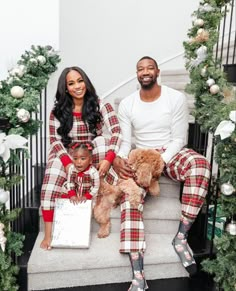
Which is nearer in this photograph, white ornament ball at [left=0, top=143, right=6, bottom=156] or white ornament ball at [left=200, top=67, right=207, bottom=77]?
white ornament ball at [left=0, top=143, right=6, bottom=156]

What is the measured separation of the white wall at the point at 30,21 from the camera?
8.59 ft

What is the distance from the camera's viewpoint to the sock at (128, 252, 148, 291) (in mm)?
1612

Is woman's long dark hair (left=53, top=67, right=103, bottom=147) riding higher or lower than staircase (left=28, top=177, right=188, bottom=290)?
higher

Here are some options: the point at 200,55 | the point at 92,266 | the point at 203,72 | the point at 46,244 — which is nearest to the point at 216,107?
the point at 203,72

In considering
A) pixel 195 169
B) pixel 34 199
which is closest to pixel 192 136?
pixel 195 169

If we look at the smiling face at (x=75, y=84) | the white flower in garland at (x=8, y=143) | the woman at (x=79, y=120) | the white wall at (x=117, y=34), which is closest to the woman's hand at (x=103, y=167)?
the woman at (x=79, y=120)

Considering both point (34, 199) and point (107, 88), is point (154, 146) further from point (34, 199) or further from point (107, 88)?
point (107, 88)

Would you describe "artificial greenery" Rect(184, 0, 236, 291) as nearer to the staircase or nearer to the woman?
the staircase

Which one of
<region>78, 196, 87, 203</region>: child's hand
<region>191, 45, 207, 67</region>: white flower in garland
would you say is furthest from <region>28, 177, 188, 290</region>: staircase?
<region>191, 45, 207, 67</region>: white flower in garland

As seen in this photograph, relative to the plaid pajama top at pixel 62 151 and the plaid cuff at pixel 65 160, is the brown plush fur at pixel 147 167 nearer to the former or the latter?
the plaid pajama top at pixel 62 151

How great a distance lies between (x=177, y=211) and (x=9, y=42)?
2124 mm

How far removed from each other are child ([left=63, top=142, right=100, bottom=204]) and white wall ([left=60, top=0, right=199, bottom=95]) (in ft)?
5.93

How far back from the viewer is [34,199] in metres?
2.13

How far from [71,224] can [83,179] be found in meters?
0.27
